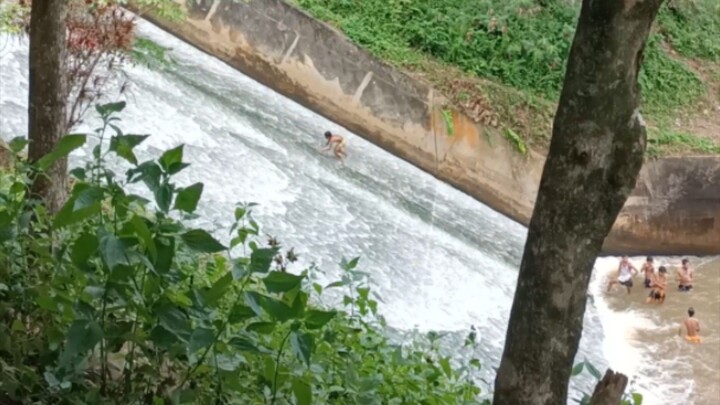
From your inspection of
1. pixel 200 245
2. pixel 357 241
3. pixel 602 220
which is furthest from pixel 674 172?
pixel 200 245

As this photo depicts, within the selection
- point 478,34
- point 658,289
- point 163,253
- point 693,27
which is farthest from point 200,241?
point 693,27

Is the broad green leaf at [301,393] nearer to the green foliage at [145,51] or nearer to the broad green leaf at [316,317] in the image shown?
the broad green leaf at [316,317]

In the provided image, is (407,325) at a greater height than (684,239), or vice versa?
(684,239)

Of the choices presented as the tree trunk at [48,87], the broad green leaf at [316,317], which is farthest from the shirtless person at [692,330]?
the broad green leaf at [316,317]

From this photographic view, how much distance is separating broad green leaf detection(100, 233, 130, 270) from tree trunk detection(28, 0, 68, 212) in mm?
3114

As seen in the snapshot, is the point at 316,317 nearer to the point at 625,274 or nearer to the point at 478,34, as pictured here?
the point at 625,274

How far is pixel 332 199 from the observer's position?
1088 centimetres

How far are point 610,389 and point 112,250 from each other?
1.60 metres

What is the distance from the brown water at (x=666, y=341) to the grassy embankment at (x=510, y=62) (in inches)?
108

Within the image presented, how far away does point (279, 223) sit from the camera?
985cm

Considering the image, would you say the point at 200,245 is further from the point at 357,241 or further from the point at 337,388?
the point at 357,241

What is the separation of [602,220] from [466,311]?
22.9 ft

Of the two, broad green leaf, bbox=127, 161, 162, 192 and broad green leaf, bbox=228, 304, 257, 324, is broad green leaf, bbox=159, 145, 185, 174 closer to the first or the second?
broad green leaf, bbox=127, 161, 162, 192

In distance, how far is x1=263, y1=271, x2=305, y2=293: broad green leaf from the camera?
1819mm
